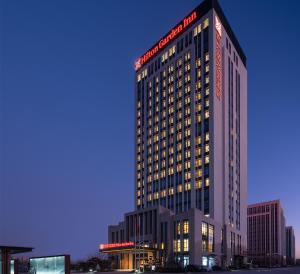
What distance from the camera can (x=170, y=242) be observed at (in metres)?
112

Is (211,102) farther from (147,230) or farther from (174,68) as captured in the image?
(147,230)

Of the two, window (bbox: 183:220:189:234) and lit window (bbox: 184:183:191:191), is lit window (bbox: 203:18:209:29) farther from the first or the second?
window (bbox: 183:220:189:234)

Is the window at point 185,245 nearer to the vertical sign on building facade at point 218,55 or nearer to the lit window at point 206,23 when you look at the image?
the vertical sign on building facade at point 218,55

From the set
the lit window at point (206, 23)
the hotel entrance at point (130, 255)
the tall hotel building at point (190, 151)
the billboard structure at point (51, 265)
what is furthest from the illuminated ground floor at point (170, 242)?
the billboard structure at point (51, 265)

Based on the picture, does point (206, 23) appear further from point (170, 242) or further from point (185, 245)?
point (185, 245)

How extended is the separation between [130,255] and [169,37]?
80.0 metres

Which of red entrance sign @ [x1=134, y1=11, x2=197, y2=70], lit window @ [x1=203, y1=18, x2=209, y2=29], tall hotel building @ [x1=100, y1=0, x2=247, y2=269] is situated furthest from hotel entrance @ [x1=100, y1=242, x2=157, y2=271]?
red entrance sign @ [x1=134, y1=11, x2=197, y2=70]

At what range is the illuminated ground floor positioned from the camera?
10731 centimetres

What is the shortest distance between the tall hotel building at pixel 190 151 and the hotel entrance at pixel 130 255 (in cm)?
26

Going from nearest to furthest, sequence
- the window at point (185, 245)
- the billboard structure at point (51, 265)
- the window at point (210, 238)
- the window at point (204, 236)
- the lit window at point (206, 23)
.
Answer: the billboard structure at point (51, 265) < the window at point (185, 245) < the window at point (204, 236) < the window at point (210, 238) < the lit window at point (206, 23)

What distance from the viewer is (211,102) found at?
135 meters

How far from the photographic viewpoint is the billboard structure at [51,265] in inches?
1399

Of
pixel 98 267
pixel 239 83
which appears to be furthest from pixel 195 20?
pixel 98 267

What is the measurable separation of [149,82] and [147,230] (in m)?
63.6
